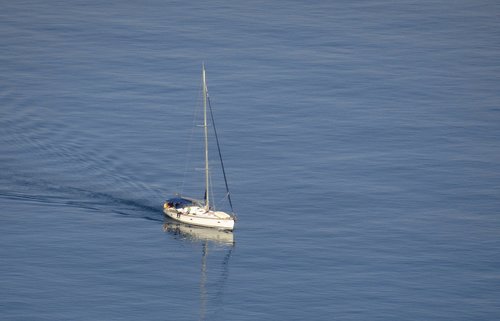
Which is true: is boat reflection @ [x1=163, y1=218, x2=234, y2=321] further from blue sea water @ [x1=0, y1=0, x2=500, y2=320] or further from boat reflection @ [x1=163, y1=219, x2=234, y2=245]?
blue sea water @ [x1=0, y1=0, x2=500, y2=320]

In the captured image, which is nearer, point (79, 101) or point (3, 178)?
point (3, 178)

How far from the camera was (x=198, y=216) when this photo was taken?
157 meters

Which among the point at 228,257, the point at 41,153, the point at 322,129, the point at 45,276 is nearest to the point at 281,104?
the point at 322,129

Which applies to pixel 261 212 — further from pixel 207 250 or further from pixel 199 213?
pixel 207 250

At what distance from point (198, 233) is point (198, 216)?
213 centimetres

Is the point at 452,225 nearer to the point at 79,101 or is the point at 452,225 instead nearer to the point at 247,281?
the point at 247,281

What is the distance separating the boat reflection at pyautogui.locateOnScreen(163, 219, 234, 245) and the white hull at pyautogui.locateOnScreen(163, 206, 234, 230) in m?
0.72

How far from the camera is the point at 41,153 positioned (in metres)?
176

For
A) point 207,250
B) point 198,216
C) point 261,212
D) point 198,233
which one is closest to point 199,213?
point 198,216

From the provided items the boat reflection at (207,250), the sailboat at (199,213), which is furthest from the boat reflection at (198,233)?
the sailboat at (199,213)

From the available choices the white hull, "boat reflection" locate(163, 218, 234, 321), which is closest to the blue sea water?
"boat reflection" locate(163, 218, 234, 321)

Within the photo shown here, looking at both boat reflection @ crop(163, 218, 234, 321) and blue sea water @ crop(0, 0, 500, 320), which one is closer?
blue sea water @ crop(0, 0, 500, 320)

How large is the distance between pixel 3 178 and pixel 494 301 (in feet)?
220

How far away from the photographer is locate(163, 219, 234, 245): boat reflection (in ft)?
507
